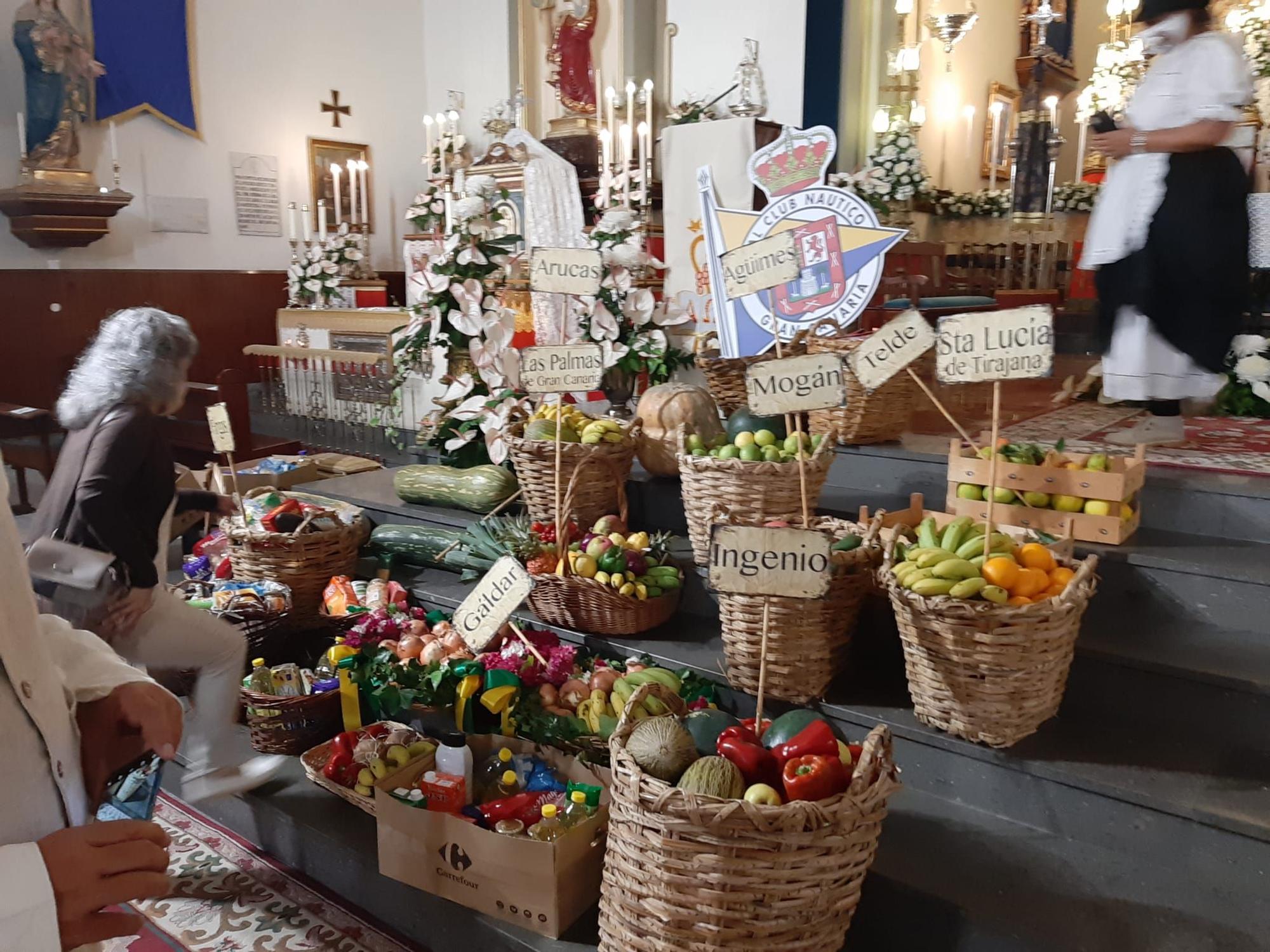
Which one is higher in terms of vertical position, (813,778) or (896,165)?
(896,165)

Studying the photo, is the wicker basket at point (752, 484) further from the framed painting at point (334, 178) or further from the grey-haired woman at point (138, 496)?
the framed painting at point (334, 178)

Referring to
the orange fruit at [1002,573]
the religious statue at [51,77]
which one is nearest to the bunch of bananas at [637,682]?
the orange fruit at [1002,573]

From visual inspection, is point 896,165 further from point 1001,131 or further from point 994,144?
point 1001,131

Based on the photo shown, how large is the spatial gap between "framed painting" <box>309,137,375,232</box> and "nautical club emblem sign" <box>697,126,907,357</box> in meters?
5.32

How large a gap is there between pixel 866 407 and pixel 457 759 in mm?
1966

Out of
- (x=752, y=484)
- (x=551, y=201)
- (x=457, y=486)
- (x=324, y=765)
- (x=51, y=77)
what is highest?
(x=51, y=77)

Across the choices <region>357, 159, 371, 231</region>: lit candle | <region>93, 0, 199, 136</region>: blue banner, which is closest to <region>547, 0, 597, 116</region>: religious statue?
<region>357, 159, 371, 231</region>: lit candle

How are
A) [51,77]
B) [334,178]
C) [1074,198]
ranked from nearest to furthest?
1. [51,77]
2. [1074,198]
3. [334,178]

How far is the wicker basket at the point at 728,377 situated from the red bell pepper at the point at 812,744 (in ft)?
6.78

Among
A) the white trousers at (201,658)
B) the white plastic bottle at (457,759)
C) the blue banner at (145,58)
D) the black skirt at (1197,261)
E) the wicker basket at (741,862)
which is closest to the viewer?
the wicker basket at (741,862)

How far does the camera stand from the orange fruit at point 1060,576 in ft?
6.94

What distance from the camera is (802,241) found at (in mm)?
3449

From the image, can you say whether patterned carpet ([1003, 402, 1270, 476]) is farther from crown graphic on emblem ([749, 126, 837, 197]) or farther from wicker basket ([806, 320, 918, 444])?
Answer: crown graphic on emblem ([749, 126, 837, 197])

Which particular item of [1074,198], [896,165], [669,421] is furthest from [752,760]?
[1074,198]
